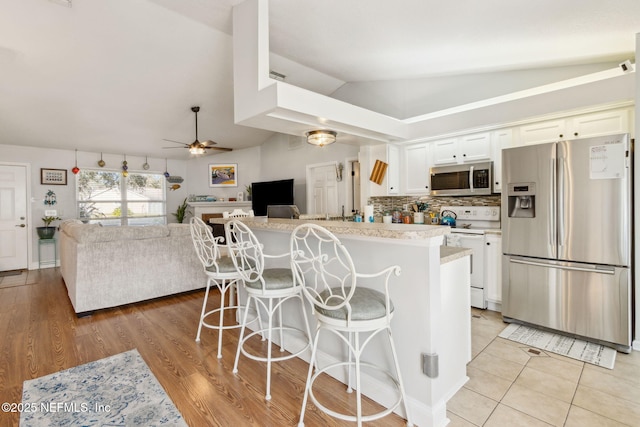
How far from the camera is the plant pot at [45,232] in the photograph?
591 cm

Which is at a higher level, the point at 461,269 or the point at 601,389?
the point at 461,269

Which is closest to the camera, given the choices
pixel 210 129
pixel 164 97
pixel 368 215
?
pixel 368 215

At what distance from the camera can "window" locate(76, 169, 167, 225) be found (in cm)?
682

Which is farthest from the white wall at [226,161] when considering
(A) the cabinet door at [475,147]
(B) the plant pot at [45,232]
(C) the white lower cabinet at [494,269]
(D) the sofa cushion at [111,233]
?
(C) the white lower cabinet at [494,269]

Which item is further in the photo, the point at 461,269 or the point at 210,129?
the point at 210,129

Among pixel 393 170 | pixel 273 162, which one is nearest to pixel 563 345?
pixel 393 170

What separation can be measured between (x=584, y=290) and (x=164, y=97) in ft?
19.5

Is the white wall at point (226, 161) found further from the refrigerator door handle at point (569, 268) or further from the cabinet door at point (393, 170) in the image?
the refrigerator door handle at point (569, 268)

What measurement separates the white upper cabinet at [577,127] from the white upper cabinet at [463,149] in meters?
0.37

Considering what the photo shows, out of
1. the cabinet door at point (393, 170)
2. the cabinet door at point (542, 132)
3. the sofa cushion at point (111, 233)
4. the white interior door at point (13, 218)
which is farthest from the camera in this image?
the white interior door at point (13, 218)

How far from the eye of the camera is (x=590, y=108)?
2.81m

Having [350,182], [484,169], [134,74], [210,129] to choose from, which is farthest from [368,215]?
[210,129]

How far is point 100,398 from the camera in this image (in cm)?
188

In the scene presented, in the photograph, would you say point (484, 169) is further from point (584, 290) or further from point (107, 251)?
point (107, 251)
